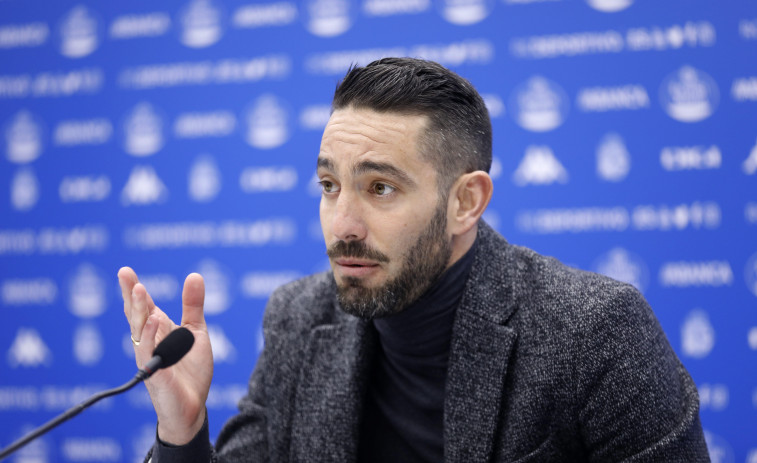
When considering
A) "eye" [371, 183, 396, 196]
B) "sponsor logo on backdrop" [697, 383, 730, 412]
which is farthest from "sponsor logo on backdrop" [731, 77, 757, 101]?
"eye" [371, 183, 396, 196]

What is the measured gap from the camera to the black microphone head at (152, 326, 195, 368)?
1.10m

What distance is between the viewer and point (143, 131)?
9.59 ft

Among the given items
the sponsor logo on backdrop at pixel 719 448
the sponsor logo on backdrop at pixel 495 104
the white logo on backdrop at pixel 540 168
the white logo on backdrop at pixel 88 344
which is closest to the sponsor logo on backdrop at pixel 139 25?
the white logo on backdrop at pixel 88 344

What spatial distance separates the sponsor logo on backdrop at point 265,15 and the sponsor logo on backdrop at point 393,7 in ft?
1.07

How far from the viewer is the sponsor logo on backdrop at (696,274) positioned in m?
2.30

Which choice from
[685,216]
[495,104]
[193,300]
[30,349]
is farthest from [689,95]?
[30,349]

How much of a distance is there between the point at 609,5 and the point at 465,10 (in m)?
0.54

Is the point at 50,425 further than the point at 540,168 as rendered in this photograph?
No

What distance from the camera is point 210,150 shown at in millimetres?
2844

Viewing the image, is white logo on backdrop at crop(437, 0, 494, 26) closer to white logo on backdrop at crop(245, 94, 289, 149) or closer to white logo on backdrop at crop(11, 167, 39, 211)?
white logo on backdrop at crop(245, 94, 289, 149)

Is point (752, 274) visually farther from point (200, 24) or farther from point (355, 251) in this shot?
point (200, 24)

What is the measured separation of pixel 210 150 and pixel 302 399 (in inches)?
59.7

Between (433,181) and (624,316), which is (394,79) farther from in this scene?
(624,316)

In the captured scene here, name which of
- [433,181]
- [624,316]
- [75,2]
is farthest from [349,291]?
[75,2]
